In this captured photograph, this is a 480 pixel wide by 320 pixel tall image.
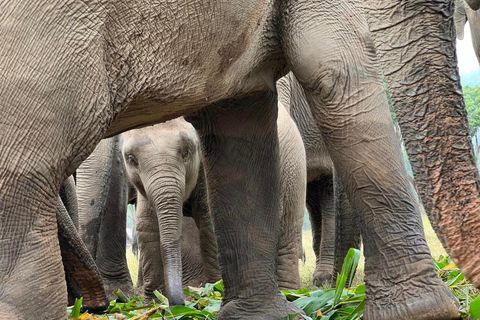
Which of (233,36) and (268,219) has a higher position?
(233,36)

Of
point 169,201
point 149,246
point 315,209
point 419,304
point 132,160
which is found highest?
point 132,160

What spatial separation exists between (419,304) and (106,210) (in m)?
3.45

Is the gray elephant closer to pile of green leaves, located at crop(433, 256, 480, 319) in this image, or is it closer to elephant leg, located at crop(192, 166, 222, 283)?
pile of green leaves, located at crop(433, 256, 480, 319)

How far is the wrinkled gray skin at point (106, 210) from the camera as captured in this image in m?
4.83

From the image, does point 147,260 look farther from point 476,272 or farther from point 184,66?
point 476,272

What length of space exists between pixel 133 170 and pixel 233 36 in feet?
7.26

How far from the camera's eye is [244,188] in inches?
113

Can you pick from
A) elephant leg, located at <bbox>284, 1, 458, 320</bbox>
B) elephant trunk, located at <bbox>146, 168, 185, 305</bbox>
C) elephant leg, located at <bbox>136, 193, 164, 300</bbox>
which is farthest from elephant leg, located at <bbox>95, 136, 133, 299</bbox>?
elephant leg, located at <bbox>284, 1, 458, 320</bbox>

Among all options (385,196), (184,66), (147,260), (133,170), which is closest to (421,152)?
(385,196)

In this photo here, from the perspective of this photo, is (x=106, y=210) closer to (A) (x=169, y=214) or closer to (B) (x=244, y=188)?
(A) (x=169, y=214)

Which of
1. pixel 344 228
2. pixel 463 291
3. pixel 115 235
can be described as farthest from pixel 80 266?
pixel 115 235

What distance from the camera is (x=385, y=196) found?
2393 mm

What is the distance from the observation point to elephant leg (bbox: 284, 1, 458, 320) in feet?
7.75

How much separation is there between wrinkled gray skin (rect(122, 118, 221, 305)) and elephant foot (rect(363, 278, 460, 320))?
4.88 feet
